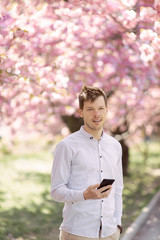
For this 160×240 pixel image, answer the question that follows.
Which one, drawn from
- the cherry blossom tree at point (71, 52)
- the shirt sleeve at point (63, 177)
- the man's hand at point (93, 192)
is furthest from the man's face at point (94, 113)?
the cherry blossom tree at point (71, 52)

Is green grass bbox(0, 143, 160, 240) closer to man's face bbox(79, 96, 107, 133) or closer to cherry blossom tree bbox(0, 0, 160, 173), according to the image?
cherry blossom tree bbox(0, 0, 160, 173)

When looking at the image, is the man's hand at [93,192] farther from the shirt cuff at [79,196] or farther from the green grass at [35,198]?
the green grass at [35,198]

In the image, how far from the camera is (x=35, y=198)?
11102 mm

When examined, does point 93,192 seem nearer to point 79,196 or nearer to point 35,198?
Result: point 79,196

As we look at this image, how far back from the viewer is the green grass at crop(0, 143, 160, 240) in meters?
7.60

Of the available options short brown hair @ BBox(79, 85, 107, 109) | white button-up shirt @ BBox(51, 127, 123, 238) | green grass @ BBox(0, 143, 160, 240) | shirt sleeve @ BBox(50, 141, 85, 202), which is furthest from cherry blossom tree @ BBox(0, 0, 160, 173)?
green grass @ BBox(0, 143, 160, 240)

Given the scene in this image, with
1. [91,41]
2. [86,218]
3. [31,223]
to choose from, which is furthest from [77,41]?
[86,218]

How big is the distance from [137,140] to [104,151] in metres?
15.6

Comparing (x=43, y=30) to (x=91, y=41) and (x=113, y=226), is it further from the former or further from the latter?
(x=113, y=226)

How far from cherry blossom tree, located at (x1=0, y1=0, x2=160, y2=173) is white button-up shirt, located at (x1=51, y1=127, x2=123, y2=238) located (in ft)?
4.87

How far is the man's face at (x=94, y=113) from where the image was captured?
3.27 m

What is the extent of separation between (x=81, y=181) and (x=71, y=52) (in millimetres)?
5611

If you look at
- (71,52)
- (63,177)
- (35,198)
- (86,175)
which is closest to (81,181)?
(86,175)

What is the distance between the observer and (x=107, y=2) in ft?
20.3
